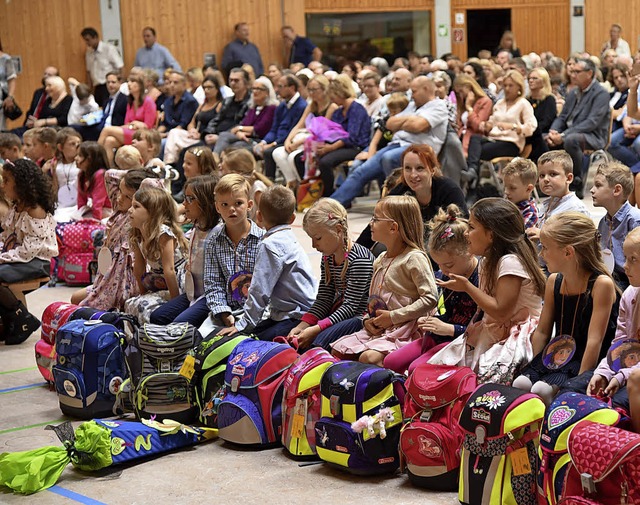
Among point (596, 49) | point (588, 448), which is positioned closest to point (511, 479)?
point (588, 448)

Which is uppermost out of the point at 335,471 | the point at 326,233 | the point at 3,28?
the point at 3,28

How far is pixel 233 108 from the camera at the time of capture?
39.7ft

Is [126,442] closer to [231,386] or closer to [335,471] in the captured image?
[231,386]

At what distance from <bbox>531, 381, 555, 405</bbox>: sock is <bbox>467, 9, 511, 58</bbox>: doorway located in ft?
58.2

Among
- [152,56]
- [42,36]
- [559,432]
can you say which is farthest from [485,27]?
[559,432]

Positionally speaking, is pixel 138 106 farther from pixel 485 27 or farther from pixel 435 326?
pixel 485 27

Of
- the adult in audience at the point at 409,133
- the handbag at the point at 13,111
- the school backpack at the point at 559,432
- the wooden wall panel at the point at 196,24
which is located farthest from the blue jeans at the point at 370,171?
the wooden wall panel at the point at 196,24

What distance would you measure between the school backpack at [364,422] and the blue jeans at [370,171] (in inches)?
225

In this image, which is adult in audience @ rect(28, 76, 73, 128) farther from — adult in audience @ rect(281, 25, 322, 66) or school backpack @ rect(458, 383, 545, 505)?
school backpack @ rect(458, 383, 545, 505)

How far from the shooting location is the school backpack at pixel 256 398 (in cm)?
432

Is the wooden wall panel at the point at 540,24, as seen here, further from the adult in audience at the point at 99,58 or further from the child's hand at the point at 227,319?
the child's hand at the point at 227,319

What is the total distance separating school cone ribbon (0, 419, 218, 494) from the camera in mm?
4059

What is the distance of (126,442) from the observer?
13.9 ft

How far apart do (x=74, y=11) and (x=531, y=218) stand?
13792 mm
